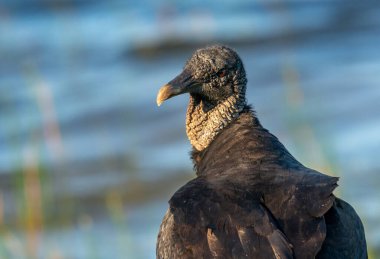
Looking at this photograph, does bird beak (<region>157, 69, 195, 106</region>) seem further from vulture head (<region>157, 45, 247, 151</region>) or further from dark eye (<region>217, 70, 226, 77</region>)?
dark eye (<region>217, 70, 226, 77</region>)

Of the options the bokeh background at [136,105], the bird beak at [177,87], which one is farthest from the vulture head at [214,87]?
the bokeh background at [136,105]

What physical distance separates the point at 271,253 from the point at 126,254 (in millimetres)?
3289

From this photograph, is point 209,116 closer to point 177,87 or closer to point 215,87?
point 215,87

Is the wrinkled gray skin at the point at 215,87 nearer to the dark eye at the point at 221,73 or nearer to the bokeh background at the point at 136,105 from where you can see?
the dark eye at the point at 221,73

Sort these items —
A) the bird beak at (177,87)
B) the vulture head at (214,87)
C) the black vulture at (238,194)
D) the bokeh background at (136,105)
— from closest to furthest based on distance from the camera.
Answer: the black vulture at (238,194) < the bird beak at (177,87) < the vulture head at (214,87) < the bokeh background at (136,105)

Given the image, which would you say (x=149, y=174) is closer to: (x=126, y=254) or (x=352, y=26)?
(x=126, y=254)

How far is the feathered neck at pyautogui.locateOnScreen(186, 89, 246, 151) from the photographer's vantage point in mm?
5988

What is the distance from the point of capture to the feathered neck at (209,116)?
5988 mm

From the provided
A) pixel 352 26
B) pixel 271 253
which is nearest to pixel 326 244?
pixel 271 253

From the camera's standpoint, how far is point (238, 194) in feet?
17.5

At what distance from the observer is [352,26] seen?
14.1 meters

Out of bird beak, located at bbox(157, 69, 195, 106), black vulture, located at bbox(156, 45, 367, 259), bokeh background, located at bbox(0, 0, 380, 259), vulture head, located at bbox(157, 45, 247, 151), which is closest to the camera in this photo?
black vulture, located at bbox(156, 45, 367, 259)

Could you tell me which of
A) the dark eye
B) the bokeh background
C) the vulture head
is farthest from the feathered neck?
the bokeh background

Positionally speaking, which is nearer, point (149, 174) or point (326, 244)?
point (326, 244)
